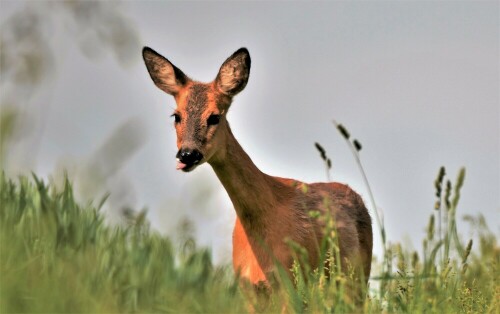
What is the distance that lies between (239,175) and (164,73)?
132cm

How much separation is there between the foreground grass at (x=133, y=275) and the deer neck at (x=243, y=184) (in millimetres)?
825

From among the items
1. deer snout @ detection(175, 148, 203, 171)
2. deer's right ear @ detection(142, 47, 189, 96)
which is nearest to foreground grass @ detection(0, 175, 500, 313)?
deer snout @ detection(175, 148, 203, 171)

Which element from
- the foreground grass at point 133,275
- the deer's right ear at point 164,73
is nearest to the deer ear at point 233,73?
the deer's right ear at point 164,73

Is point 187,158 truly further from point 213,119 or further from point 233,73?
point 233,73

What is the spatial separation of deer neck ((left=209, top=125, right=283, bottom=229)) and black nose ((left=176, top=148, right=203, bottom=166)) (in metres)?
0.35

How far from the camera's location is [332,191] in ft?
30.2

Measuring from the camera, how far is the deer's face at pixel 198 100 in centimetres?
741

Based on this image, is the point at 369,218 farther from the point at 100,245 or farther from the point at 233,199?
the point at 100,245

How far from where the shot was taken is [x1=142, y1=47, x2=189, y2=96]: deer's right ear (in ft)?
27.5

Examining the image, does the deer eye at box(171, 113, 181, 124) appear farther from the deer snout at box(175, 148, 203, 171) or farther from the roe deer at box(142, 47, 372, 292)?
the deer snout at box(175, 148, 203, 171)

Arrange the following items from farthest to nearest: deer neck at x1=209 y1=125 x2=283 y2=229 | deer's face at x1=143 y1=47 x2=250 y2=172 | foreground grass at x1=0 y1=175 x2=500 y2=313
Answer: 1. deer neck at x1=209 y1=125 x2=283 y2=229
2. deer's face at x1=143 y1=47 x2=250 y2=172
3. foreground grass at x1=0 y1=175 x2=500 y2=313

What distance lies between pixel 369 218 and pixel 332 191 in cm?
65

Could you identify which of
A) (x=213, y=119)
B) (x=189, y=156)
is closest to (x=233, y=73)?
(x=213, y=119)

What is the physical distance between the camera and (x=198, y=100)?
7.93 m
